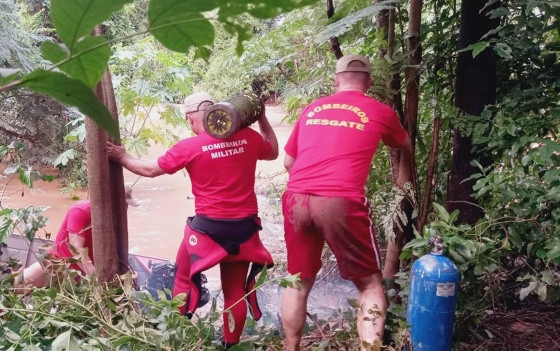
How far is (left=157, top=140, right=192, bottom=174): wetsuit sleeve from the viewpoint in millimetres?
2807

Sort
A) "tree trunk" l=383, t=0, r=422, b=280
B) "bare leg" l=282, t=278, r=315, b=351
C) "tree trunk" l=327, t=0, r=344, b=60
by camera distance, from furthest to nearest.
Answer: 1. "tree trunk" l=327, t=0, r=344, b=60
2. "tree trunk" l=383, t=0, r=422, b=280
3. "bare leg" l=282, t=278, r=315, b=351

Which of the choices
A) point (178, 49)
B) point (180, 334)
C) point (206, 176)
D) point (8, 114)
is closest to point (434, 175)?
point (206, 176)

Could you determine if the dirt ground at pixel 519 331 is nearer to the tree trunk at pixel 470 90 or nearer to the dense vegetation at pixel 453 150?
the dense vegetation at pixel 453 150

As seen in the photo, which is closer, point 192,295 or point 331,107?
point 331,107

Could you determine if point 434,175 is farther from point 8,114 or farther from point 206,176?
point 8,114

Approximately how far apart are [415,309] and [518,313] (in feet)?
3.29

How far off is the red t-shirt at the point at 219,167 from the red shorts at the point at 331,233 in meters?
0.43

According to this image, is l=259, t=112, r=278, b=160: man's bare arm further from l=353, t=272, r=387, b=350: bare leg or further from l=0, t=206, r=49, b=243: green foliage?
l=0, t=206, r=49, b=243: green foliage

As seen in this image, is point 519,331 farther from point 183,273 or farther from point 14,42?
point 14,42

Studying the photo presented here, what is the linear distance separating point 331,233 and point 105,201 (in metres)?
1.01

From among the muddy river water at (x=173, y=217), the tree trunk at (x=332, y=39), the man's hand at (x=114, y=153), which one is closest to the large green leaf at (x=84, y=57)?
the man's hand at (x=114, y=153)

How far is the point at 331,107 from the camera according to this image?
2553 mm

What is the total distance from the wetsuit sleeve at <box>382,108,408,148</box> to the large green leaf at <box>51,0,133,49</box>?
2139 millimetres

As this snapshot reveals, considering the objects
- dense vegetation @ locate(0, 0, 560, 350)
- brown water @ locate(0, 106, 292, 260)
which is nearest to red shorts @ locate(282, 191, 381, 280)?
dense vegetation @ locate(0, 0, 560, 350)
